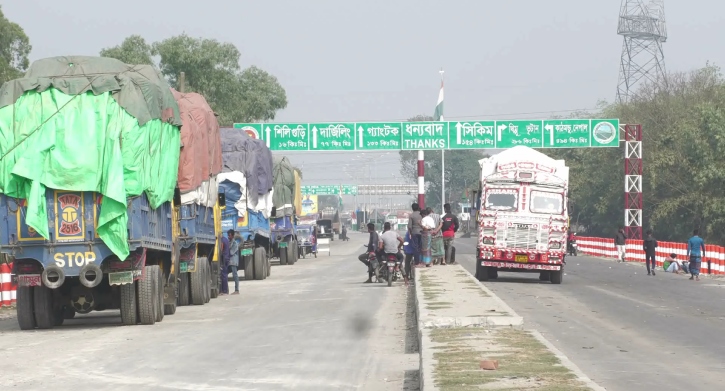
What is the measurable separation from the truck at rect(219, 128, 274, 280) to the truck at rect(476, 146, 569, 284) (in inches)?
289

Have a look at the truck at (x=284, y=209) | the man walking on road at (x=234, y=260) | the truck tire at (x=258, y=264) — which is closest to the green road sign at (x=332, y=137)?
the truck at (x=284, y=209)

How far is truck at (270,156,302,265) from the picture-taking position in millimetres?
48188

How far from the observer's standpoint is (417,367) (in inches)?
532

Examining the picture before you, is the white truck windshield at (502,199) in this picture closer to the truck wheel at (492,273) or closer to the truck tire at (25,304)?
the truck wheel at (492,273)

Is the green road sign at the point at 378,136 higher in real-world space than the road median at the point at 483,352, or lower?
higher

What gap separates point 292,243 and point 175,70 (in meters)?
27.0

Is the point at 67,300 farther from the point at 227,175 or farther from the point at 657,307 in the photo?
the point at 227,175

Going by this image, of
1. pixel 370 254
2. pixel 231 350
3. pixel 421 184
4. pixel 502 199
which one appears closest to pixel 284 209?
pixel 421 184

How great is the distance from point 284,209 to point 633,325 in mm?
31101

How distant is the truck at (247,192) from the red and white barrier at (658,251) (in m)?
15.3

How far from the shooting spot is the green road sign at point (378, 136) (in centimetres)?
6116

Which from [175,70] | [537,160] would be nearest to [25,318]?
[537,160]

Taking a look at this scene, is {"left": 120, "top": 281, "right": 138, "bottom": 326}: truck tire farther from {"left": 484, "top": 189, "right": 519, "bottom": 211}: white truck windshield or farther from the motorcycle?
the motorcycle

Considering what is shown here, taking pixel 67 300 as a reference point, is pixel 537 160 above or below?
above
